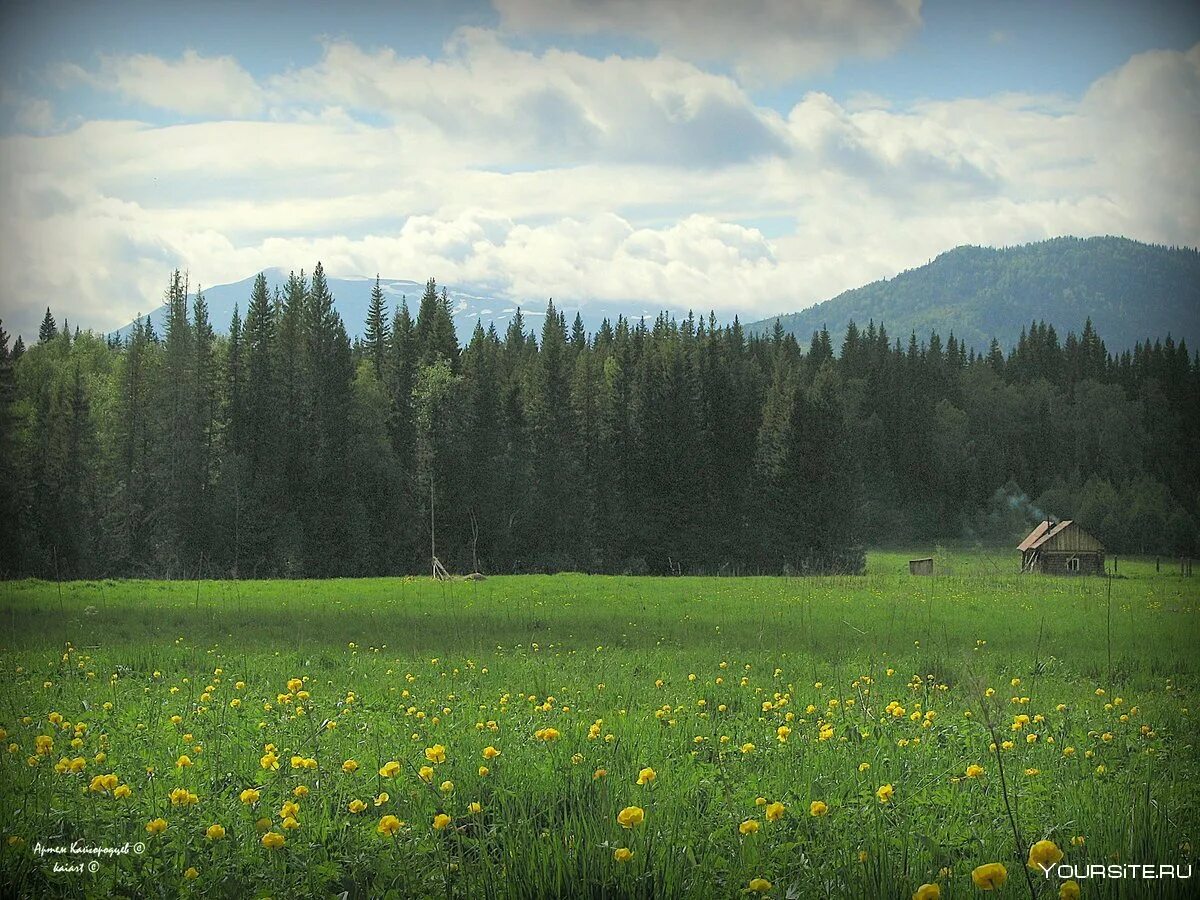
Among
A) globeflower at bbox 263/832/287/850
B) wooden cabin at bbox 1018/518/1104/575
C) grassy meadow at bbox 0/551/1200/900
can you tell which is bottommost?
wooden cabin at bbox 1018/518/1104/575

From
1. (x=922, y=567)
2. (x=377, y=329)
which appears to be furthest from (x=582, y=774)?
(x=377, y=329)

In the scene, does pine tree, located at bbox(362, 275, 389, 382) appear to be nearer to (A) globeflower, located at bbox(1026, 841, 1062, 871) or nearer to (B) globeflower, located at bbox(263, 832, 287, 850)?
(B) globeflower, located at bbox(263, 832, 287, 850)

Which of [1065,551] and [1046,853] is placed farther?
[1065,551]

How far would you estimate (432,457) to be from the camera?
68125 mm

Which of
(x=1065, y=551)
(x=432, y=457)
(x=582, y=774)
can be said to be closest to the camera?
(x=582, y=774)

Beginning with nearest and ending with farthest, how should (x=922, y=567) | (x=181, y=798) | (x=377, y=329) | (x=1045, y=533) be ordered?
(x=181, y=798), (x=922, y=567), (x=1045, y=533), (x=377, y=329)

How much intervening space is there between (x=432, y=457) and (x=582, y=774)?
6391 cm

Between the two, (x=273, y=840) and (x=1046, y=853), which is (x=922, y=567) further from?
(x=273, y=840)

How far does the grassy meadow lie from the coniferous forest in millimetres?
36812

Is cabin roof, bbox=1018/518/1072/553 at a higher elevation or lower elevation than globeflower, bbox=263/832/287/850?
lower

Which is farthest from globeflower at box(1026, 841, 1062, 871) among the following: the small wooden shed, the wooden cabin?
the wooden cabin

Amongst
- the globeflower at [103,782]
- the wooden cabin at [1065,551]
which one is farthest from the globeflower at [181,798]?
the wooden cabin at [1065,551]

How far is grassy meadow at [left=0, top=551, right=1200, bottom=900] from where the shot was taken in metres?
4.18

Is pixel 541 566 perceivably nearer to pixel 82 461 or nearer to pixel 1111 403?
pixel 82 461
